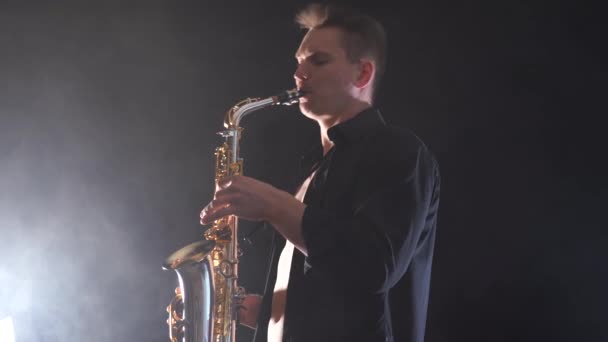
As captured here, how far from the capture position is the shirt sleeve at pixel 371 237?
1311mm

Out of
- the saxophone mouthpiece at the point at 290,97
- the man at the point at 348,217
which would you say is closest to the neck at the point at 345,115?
the man at the point at 348,217

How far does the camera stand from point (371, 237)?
132cm

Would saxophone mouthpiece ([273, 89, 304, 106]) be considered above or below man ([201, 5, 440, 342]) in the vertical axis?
above

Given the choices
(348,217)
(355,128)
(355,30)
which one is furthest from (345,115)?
(348,217)

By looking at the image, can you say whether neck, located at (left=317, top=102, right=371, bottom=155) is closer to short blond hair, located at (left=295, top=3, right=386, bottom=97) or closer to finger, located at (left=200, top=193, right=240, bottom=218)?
short blond hair, located at (left=295, top=3, right=386, bottom=97)

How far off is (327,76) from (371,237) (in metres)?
0.67

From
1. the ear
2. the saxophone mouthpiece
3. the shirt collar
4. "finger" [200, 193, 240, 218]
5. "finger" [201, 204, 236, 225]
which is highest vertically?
the ear

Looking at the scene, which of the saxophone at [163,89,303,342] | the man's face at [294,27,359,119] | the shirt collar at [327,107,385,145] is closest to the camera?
the shirt collar at [327,107,385,145]

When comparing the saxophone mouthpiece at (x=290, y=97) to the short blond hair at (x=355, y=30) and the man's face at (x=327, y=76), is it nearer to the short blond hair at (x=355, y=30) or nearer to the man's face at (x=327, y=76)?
the man's face at (x=327, y=76)

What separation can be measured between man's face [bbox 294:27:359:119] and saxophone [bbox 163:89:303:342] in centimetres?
7

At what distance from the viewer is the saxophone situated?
6.36 feet

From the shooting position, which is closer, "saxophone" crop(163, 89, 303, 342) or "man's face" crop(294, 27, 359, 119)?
"man's face" crop(294, 27, 359, 119)

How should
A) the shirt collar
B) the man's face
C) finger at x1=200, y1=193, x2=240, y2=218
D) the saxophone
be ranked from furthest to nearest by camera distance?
the saxophone < the man's face < the shirt collar < finger at x1=200, y1=193, x2=240, y2=218

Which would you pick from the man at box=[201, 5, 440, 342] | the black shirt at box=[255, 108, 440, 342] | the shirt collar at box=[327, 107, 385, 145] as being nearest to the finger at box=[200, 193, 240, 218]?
the man at box=[201, 5, 440, 342]
